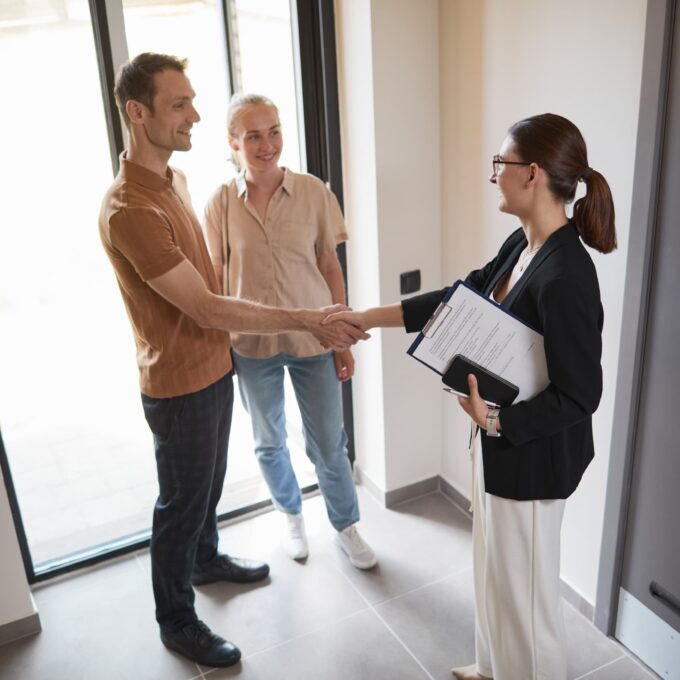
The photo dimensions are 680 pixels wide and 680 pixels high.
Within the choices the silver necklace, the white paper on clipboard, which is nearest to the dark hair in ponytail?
the silver necklace

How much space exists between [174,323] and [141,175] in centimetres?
39

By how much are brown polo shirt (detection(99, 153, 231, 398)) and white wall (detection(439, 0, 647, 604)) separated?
3.14ft

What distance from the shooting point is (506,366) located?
151 centimetres

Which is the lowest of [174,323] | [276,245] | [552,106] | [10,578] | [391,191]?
[10,578]

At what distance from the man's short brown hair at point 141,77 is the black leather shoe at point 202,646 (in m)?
1.50

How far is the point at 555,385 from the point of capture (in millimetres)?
1465

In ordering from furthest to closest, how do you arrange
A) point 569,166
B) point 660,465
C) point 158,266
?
point 660,465 < point 158,266 < point 569,166

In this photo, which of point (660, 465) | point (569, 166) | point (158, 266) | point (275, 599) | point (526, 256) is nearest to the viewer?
point (569, 166)

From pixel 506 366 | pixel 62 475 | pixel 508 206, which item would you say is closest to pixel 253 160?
pixel 508 206

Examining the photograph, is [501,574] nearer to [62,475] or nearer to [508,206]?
[508,206]

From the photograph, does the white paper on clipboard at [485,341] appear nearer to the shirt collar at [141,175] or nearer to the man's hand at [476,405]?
the man's hand at [476,405]

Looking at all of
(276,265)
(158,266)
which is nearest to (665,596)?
(276,265)

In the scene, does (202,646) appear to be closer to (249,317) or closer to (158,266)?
(249,317)

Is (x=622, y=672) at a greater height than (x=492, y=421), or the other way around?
(x=492, y=421)
